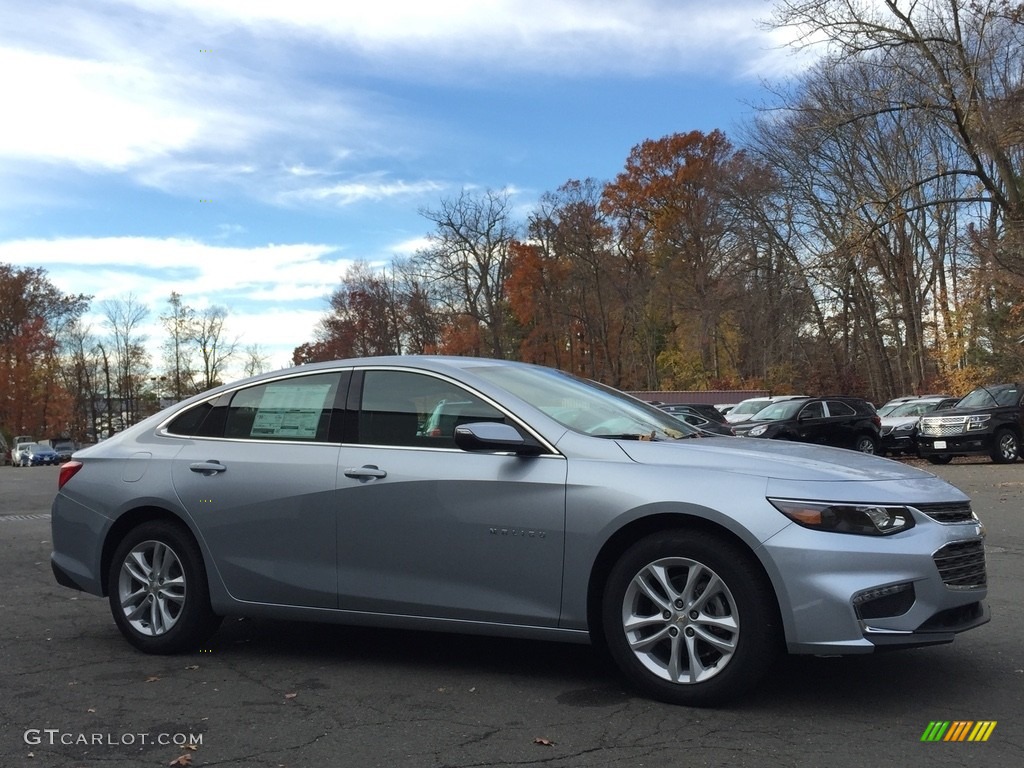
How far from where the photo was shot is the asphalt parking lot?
3.86 m

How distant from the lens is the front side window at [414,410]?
504 cm

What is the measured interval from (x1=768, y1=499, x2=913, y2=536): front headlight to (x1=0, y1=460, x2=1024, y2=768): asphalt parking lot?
787 mm

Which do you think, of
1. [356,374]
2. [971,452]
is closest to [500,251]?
[971,452]

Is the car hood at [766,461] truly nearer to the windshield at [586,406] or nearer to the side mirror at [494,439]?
the windshield at [586,406]

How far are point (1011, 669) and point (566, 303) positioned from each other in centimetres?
6207

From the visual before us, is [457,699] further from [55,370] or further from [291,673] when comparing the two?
[55,370]

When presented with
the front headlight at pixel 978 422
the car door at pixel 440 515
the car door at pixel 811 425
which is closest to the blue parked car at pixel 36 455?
the car door at pixel 811 425

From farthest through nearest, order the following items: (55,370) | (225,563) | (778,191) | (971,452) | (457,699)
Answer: (55,370) < (778,191) < (971,452) < (225,563) < (457,699)

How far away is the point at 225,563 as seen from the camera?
541 cm

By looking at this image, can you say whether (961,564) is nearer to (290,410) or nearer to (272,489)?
(272,489)

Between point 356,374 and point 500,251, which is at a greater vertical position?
point 500,251

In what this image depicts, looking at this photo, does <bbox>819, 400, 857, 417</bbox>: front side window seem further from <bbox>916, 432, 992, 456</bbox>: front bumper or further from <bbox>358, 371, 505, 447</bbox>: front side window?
<bbox>358, 371, 505, 447</bbox>: front side window

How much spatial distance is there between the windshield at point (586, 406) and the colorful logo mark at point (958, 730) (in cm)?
169

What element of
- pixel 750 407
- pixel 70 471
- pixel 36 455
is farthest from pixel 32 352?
pixel 70 471
